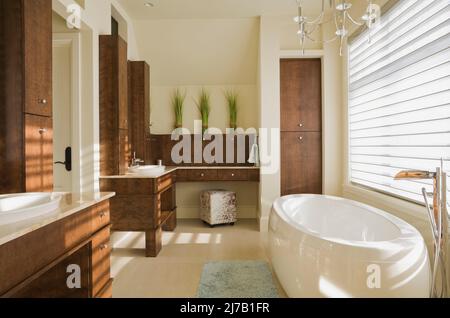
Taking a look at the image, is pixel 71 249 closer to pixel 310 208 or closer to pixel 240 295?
pixel 240 295

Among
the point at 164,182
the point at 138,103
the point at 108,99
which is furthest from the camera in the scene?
the point at 138,103

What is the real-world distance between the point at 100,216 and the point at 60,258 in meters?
0.42

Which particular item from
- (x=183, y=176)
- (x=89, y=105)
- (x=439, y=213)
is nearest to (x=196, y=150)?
(x=183, y=176)

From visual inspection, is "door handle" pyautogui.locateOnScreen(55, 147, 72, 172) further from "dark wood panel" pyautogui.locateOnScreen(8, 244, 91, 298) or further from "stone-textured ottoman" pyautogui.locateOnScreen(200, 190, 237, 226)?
"stone-textured ottoman" pyautogui.locateOnScreen(200, 190, 237, 226)

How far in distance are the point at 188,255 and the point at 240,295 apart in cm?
100

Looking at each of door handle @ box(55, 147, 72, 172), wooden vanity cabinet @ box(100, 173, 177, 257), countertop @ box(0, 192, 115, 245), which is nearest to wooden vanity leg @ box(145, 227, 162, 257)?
wooden vanity cabinet @ box(100, 173, 177, 257)

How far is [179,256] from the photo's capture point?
303cm

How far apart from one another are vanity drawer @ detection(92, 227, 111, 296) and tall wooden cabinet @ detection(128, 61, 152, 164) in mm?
2201

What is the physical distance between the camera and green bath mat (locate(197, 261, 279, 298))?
2.20 metres

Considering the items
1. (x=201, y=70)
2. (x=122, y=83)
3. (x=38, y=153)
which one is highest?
(x=201, y=70)

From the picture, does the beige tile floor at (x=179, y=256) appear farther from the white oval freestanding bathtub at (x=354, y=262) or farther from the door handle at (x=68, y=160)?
the door handle at (x=68, y=160)

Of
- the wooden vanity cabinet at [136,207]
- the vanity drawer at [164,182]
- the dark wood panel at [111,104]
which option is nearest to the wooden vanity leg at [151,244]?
the wooden vanity cabinet at [136,207]

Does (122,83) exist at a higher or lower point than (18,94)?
higher

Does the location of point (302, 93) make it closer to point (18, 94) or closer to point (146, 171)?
point (146, 171)
